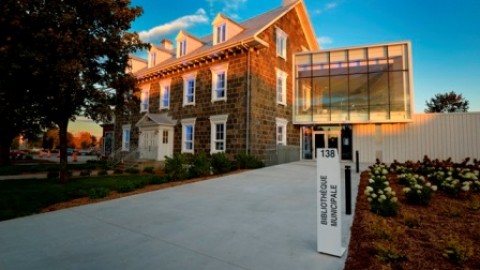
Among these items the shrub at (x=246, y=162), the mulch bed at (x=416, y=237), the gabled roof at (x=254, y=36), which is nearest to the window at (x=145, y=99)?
the gabled roof at (x=254, y=36)

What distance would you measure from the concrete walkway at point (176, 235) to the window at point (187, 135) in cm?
1080

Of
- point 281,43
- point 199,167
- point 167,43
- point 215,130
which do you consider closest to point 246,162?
point 199,167

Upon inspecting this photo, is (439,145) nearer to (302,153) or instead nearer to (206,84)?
(302,153)

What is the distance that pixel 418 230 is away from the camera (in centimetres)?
490

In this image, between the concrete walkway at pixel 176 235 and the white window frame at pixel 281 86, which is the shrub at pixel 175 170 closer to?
the concrete walkway at pixel 176 235

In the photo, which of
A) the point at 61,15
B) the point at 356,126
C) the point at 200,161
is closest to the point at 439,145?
the point at 356,126

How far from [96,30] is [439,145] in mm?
20932

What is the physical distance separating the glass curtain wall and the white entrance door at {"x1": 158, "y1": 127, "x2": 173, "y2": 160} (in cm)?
965

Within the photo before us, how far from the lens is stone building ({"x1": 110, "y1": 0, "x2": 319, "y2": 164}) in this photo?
52.5ft

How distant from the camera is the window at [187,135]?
18812mm

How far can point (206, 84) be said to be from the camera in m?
18.1

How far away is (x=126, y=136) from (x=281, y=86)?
1528 centimetres

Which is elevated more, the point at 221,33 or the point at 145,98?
the point at 221,33

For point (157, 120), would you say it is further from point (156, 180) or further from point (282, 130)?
point (156, 180)
